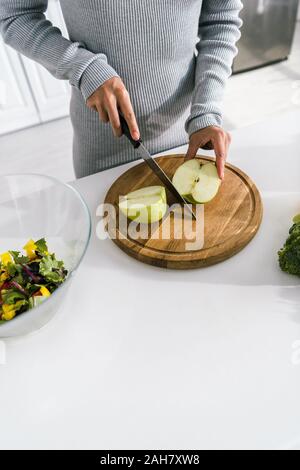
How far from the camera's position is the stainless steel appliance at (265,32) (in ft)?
8.43

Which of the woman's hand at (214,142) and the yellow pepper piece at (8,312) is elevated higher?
the woman's hand at (214,142)

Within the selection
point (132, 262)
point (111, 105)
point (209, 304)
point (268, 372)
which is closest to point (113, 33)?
point (111, 105)

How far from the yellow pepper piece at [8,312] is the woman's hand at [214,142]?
1.63 ft

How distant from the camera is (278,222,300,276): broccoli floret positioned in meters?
0.68

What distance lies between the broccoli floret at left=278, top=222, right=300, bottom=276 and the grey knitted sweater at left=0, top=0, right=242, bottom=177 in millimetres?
356

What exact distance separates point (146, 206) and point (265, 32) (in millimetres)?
2530

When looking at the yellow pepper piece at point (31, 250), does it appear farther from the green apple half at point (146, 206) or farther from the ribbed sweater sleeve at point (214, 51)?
the ribbed sweater sleeve at point (214, 51)

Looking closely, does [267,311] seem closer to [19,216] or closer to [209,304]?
[209,304]

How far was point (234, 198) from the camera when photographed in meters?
0.84

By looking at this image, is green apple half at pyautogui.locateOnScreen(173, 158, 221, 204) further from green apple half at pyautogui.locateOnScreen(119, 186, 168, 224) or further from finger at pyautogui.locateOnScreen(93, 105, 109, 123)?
finger at pyautogui.locateOnScreen(93, 105, 109, 123)

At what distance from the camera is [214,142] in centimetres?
86

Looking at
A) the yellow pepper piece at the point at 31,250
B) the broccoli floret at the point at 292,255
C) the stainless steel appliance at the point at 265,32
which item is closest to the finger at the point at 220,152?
the broccoli floret at the point at 292,255

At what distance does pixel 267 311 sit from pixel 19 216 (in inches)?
21.6

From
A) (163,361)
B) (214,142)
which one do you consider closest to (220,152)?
(214,142)
